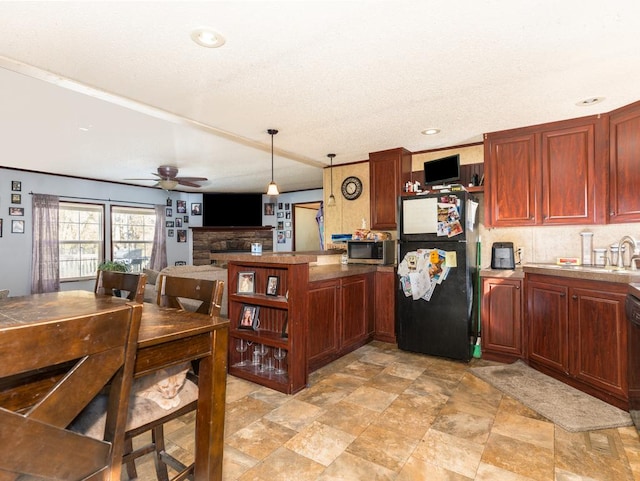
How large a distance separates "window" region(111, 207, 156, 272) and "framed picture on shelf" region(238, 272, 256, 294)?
495 cm

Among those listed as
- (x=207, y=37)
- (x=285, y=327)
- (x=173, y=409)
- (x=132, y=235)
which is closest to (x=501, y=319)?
(x=285, y=327)

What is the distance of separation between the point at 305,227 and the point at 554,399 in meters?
7.28

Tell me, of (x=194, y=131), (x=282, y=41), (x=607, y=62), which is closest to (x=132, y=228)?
(x=194, y=131)

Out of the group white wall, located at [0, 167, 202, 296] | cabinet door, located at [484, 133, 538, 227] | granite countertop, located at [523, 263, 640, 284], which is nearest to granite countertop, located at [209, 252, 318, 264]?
granite countertop, located at [523, 263, 640, 284]

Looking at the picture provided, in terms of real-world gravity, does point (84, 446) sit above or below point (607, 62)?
below

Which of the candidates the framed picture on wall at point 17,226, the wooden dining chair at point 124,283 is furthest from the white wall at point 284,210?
the wooden dining chair at point 124,283

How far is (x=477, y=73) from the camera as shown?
92.8 inches

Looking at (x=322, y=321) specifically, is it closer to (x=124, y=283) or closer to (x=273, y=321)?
(x=273, y=321)

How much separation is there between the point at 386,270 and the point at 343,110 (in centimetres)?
187

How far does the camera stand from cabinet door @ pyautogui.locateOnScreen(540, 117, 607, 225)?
121 inches

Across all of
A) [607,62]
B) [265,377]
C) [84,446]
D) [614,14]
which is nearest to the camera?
[84,446]

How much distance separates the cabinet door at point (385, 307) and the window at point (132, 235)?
5.38m

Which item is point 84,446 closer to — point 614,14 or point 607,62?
point 614,14

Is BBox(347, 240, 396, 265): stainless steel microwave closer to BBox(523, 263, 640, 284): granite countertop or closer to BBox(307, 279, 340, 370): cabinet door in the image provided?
BBox(307, 279, 340, 370): cabinet door
